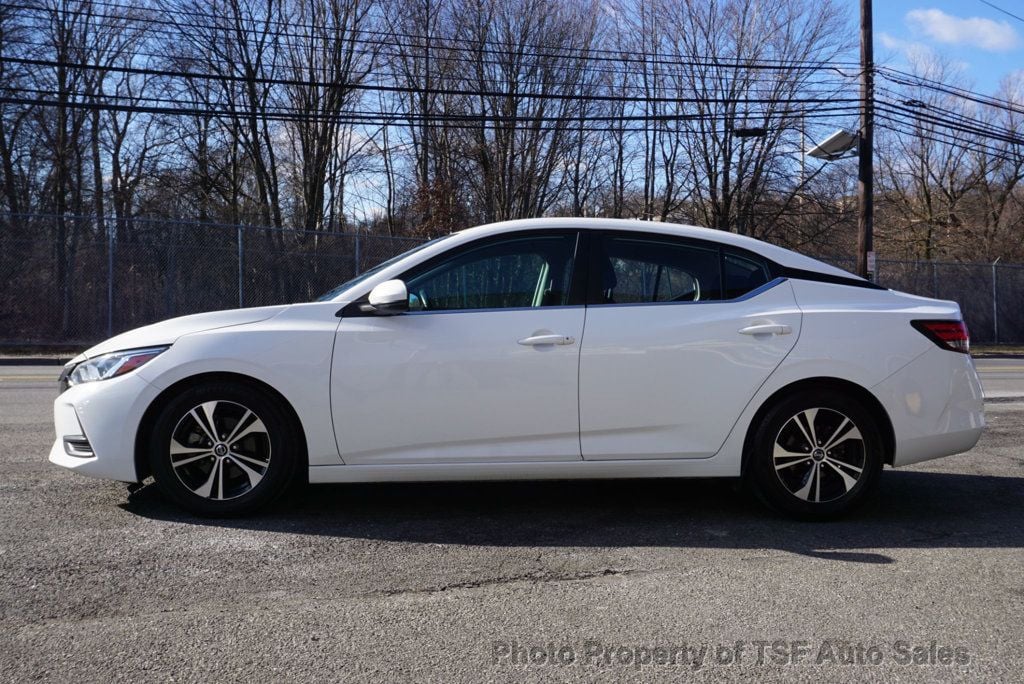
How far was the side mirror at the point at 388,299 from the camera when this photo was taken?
4453 millimetres

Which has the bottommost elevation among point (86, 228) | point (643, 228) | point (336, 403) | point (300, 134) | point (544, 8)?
point (336, 403)

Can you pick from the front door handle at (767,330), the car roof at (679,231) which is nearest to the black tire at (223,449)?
the car roof at (679,231)

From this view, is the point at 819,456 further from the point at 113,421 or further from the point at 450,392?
the point at 113,421

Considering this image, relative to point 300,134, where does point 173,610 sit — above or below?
below

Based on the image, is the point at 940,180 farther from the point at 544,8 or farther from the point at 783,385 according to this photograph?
the point at 783,385

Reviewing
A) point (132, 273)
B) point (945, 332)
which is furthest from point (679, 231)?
point (132, 273)

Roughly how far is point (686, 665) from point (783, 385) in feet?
6.85

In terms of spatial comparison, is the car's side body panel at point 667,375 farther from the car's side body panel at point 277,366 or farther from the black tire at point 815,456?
the car's side body panel at point 277,366

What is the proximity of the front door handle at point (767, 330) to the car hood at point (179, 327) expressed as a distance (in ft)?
7.90

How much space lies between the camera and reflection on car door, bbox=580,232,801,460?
14.9ft

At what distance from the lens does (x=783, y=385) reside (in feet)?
15.2

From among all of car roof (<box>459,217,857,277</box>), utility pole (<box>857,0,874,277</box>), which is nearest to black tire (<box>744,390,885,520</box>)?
car roof (<box>459,217,857,277</box>)

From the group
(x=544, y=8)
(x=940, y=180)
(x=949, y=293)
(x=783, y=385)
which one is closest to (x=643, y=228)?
(x=783, y=385)

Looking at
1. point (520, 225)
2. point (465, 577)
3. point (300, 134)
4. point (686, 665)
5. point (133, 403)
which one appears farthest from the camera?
point (300, 134)
